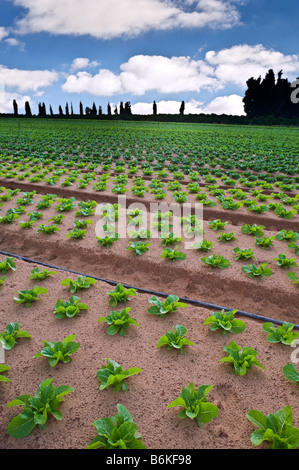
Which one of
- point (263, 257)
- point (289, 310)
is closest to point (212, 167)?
point (263, 257)

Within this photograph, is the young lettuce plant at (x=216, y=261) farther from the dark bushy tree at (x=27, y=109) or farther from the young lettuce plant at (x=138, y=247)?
the dark bushy tree at (x=27, y=109)

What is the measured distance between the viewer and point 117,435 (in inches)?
95.3

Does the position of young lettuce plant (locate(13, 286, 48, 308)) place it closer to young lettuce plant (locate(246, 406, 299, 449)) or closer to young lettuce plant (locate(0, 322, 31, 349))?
young lettuce plant (locate(0, 322, 31, 349))

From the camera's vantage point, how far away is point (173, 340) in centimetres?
355

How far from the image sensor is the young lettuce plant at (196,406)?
266cm

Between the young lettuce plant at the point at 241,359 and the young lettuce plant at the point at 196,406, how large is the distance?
1.82 ft

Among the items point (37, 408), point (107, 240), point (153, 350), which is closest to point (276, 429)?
point (153, 350)

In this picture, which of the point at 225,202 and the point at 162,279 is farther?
the point at 225,202

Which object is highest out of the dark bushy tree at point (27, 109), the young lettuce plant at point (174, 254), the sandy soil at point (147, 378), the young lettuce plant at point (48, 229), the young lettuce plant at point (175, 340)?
the dark bushy tree at point (27, 109)

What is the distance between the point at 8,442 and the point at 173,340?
6.17ft

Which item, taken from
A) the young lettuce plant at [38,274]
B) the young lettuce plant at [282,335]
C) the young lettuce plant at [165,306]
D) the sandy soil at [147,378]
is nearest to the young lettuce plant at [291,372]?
the sandy soil at [147,378]

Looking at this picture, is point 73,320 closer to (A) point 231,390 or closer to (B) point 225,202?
(A) point 231,390

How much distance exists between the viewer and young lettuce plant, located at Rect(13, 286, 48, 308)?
4.38 m

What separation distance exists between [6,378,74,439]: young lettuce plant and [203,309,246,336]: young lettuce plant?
6.24ft
